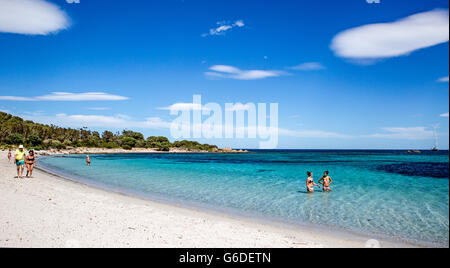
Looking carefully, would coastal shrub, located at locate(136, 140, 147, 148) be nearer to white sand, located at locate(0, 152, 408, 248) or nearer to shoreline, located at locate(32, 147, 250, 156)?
shoreline, located at locate(32, 147, 250, 156)

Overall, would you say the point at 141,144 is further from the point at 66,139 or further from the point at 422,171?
the point at 422,171

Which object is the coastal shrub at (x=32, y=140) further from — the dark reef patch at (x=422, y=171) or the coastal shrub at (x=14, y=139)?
the dark reef patch at (x=422, y=171)

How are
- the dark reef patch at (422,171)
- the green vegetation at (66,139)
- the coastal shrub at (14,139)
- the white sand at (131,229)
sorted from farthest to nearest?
the green vegetation at (66,139)
the coastal shrub at (14,139)
the dark reef patch at (422,171)
the white sand at (131,229)

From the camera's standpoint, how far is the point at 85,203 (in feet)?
37.2

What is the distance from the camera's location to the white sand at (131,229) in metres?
6.59

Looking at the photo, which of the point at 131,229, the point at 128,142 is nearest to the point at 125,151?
the point at 128,142

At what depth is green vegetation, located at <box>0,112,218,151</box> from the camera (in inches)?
3795

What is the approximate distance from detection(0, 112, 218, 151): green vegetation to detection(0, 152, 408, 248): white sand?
9810cm

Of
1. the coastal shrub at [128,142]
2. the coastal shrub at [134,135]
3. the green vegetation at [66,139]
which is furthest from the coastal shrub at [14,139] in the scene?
the coastal shrub at [134,135]

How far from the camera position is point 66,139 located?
410ft

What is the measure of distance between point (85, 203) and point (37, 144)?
362ft

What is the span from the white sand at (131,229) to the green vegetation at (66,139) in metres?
98.1
